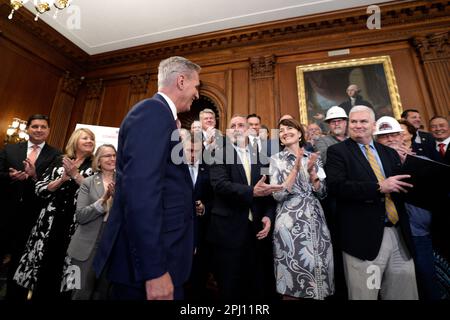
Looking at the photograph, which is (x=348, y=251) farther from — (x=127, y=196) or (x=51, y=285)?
(x=51, y=285)

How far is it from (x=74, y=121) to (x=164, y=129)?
7180mm

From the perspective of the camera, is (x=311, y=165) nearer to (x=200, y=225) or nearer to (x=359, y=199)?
(x=359, y=199)

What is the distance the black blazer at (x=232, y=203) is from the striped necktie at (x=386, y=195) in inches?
34.8

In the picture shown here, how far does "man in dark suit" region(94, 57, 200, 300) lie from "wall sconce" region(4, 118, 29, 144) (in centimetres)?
542

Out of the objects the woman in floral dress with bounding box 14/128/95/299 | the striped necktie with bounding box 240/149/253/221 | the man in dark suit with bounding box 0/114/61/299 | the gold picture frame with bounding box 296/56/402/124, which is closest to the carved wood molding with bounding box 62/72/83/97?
the man in dark suit with bounding box 0/114/61/299

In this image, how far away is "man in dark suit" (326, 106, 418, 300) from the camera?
1575 mm

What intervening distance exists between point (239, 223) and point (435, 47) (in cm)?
572

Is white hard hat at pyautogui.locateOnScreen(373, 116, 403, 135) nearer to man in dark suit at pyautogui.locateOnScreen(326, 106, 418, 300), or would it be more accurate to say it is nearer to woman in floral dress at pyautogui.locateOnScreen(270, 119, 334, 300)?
man in dark suit at pyautogui.locateOnScreen(326, 106, 418, 300)

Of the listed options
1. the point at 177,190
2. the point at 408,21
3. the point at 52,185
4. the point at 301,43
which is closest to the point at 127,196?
the point at 177,190

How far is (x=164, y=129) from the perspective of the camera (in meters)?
1.08

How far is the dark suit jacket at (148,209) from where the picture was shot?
3.09 ft

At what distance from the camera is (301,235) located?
5.91ft

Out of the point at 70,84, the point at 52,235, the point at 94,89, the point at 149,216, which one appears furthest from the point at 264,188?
the point at 70,84
